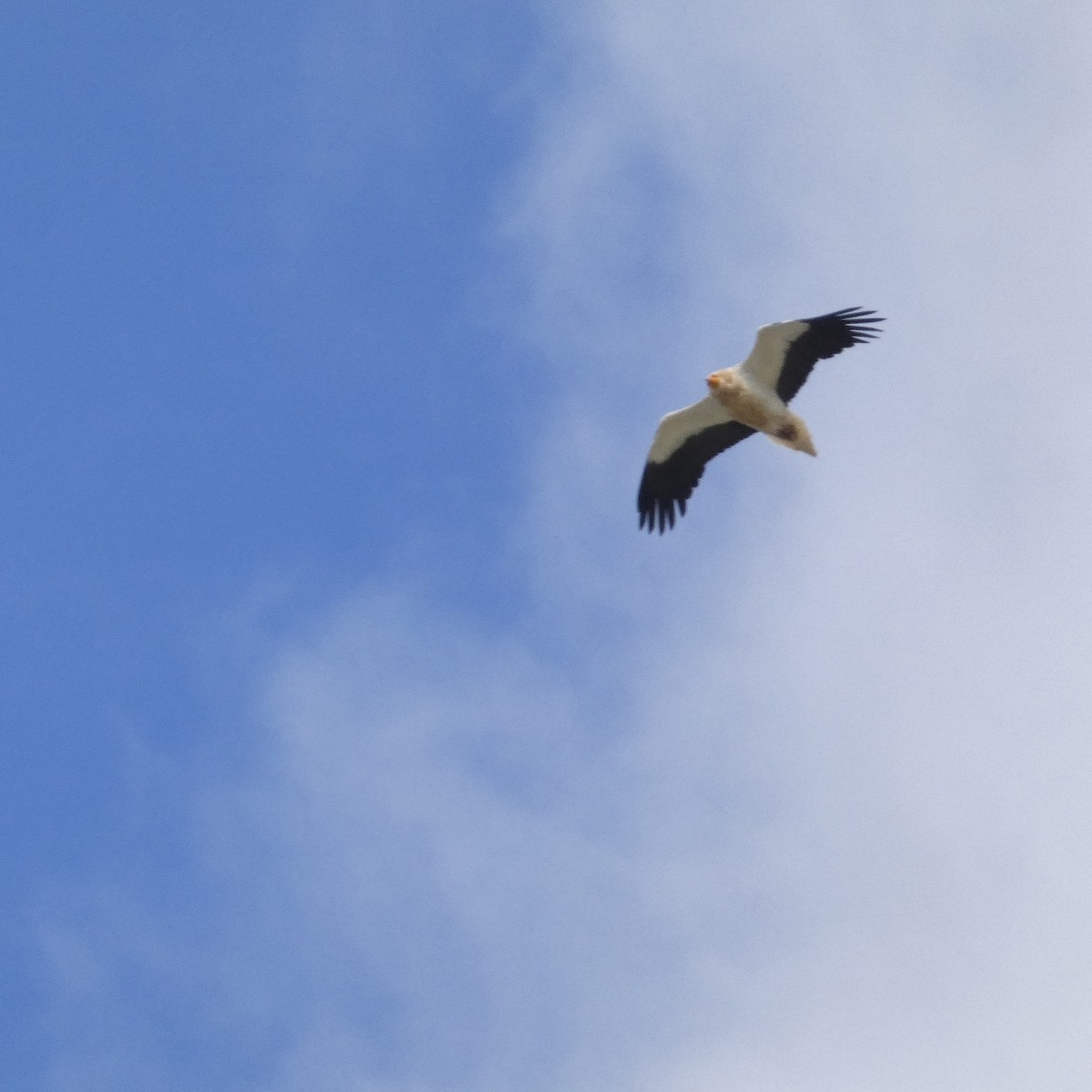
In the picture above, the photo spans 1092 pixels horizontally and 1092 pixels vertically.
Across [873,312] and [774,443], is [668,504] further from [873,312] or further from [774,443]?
[873,312]

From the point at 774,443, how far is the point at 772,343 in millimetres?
1447

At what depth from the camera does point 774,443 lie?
2777cm

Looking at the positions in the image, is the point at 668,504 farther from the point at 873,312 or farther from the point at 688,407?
the point at 873,312

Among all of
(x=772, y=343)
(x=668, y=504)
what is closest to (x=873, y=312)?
(x=772, y=343)

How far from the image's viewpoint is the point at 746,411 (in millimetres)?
27656

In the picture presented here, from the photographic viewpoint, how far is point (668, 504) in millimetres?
28969

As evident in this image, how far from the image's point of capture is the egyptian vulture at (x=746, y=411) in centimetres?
2750

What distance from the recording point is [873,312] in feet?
90.7

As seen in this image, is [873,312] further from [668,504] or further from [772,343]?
[668,504]

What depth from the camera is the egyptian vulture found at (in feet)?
90.2

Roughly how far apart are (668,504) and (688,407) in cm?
154

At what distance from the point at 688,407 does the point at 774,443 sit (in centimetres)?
151

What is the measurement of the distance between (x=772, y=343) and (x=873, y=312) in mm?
1536

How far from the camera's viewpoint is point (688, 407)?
28484 millimetres
